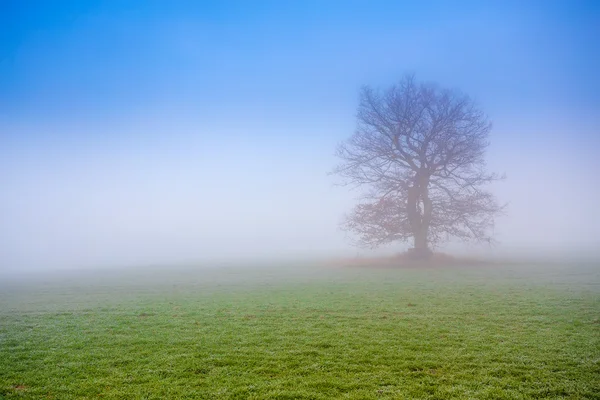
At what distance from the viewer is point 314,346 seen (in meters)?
10.4

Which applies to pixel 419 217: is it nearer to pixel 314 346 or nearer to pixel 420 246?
pixel 420 246

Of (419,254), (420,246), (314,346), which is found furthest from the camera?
(420,246)

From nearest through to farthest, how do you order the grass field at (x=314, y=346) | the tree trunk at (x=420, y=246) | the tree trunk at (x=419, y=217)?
the grass field at (x=314, y=346) → the tree trunk at (x=420, y=246) → the tree trunk at (x=419, y=217)

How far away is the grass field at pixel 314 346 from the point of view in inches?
310

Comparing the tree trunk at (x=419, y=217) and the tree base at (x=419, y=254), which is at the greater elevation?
the tree trunk at (x=419, y=217)

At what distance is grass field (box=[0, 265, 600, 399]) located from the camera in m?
7.86

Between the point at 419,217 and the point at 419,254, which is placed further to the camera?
the point at 419,217

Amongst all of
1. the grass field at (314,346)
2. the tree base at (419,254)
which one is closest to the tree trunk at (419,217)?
the tree base at (419,254)

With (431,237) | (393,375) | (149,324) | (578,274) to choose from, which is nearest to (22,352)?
(149,324)

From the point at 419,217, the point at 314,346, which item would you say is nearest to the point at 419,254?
the point at 419,217

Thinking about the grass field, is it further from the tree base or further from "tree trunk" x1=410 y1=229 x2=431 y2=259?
"tree trunk" x1=410 y1=229 x2=431 y2=259

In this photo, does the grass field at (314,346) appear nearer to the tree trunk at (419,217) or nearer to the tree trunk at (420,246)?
the tree trunk at (420,246)

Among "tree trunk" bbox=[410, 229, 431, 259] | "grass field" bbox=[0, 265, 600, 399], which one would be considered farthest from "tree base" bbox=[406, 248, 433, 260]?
"grass field" bbox=[0, 265, 600, 399]

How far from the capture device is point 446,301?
1672 centimetres
